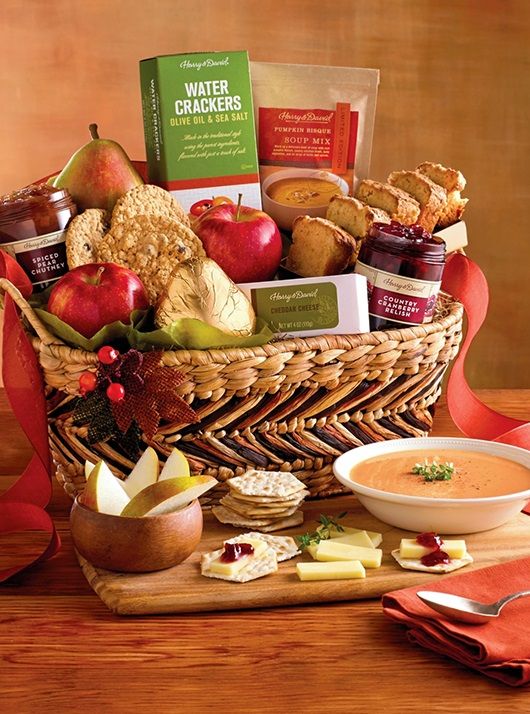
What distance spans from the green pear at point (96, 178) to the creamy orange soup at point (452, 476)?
57 cm

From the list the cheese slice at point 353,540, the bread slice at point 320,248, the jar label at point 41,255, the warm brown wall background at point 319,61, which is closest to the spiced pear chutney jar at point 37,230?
the jar label at point 41,255

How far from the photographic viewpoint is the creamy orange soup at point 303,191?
1687 mm

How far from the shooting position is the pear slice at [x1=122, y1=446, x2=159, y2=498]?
1.18 metres

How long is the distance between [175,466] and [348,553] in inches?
8.6

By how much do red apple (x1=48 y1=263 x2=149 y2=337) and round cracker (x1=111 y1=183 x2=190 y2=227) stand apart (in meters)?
0.15

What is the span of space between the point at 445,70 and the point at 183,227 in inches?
55.9

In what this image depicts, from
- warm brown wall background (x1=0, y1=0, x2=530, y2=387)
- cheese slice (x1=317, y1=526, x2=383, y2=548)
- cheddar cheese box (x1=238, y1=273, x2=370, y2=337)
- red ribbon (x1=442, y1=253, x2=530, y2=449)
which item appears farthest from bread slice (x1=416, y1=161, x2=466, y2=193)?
warm brown wall background (x1=0, y1=0, x2=530, y2=387)

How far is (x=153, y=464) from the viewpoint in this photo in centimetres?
120

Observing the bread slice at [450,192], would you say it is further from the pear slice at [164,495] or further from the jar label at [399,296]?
the pear slice at [164,495]

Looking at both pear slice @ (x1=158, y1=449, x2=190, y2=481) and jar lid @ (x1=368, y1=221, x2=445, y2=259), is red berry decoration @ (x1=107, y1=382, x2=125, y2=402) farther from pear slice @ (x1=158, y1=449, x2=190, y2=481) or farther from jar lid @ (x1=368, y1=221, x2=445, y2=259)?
jar lid @ (x1=368, y1=221, x2=445, y2=259)

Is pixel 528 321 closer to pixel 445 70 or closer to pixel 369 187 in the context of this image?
pixel 445 70

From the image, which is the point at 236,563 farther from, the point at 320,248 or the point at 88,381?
the point at 320,248

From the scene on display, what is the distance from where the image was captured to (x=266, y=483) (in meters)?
1.24

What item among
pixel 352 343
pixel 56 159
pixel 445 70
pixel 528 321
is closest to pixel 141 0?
pixel 56 159
